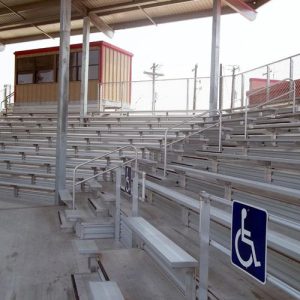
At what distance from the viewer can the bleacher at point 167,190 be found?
9.79 feet

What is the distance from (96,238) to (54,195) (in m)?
3.72

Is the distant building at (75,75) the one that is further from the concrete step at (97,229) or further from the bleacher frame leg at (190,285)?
the bleacher frame leg at (190,285)

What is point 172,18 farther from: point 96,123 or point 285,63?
point 285,63

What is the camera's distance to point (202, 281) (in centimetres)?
248

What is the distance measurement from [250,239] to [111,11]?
13.0 meters

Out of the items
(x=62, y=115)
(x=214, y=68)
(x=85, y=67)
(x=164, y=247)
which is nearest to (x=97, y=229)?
(x=164, y=247)

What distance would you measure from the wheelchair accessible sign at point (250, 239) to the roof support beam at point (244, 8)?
1100 cm

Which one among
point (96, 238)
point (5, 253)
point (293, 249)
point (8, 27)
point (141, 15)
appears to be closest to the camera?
point (293, 249)

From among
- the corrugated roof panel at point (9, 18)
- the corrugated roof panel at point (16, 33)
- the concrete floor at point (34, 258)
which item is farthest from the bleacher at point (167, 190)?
the corrugated roof panel at point (16, 33)

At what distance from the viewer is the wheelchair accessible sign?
1.72 metres

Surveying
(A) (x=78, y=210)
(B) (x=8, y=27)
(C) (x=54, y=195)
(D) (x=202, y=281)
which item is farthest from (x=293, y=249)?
(B) (x=8, y=27)

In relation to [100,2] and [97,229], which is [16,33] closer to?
[100,2]

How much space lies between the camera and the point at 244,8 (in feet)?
38.7

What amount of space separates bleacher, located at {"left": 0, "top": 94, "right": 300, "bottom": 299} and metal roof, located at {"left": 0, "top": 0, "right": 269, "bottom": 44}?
3402 mm
